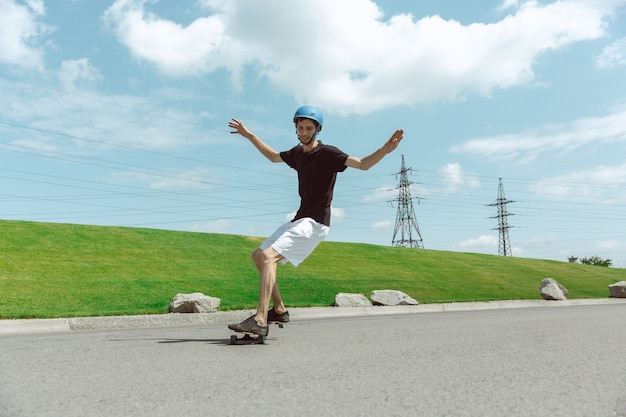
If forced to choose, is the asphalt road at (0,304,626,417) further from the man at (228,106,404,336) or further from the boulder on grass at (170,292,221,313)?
the boulder on grass at (170,292,221,313)

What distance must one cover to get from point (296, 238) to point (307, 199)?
1.54 feet

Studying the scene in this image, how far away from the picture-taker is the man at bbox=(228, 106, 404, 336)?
17.9ft

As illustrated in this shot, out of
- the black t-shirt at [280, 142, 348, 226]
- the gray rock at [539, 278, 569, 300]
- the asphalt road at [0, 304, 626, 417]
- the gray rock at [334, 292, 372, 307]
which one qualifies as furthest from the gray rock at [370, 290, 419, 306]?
the black t-shirt at [280, 142, 348, 226]

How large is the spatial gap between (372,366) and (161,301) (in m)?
8.97

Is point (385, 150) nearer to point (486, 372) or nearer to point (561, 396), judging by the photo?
point (486, 372)

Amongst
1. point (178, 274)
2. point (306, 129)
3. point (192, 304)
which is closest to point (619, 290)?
point (178, 274)

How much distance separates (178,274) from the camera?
50.3ft

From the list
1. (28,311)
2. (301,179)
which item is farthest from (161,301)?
(301,179)

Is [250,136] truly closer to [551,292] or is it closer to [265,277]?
[265,277]

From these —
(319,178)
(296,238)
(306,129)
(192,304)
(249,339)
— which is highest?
(306,129)

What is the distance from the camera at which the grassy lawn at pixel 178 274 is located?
1172 cm

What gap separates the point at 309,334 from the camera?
657 cm

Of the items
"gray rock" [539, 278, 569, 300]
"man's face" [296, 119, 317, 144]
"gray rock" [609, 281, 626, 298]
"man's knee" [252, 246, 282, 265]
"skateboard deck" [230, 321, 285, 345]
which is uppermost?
"man's face" [296, 119, 317, 144]

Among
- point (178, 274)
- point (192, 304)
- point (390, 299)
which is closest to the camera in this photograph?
point (192, 304)
